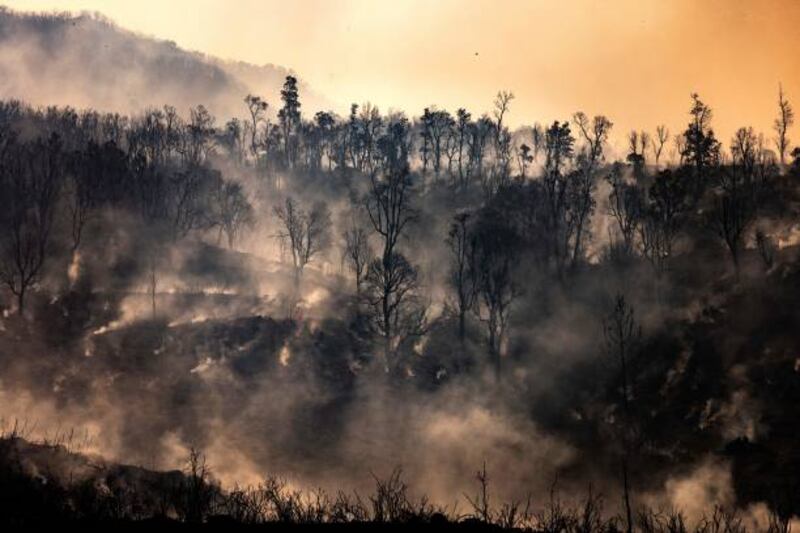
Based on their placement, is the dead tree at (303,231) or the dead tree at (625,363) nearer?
the dead tree at (625,363)

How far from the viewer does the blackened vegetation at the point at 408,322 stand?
117ft

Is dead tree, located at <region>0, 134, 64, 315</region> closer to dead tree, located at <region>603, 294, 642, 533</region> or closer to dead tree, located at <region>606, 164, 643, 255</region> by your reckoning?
dead tree, located at <region>603, 294, 642, 533</region>

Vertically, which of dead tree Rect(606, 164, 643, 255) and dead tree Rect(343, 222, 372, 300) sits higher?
dead tree Rect(606, 164, 643, 255)

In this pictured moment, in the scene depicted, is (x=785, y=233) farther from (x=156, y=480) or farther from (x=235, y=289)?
(x=156, y=480)

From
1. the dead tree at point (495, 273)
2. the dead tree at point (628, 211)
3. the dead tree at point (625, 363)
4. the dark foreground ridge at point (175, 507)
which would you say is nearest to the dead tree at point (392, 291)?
the dead tree at point (495, 273)

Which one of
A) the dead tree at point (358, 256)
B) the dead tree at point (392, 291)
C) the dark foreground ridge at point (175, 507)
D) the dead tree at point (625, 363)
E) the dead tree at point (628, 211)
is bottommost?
the dark foreground ridge at point (175, 507)

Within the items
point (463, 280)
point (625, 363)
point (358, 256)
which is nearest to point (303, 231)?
point (358, 256)

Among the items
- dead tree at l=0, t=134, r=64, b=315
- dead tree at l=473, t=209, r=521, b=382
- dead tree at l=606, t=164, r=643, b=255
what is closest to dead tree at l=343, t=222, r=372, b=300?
dead tree at l=473, t=209, r=521, b=382

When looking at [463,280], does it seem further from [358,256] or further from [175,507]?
[175,507]

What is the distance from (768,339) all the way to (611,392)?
463 inches

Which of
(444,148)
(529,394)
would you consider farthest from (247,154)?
(529,394)

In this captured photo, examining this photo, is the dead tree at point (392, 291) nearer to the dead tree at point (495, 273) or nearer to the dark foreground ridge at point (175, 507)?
the dead tree at point (495, 273)

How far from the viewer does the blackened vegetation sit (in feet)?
117

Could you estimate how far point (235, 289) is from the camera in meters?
64.5
